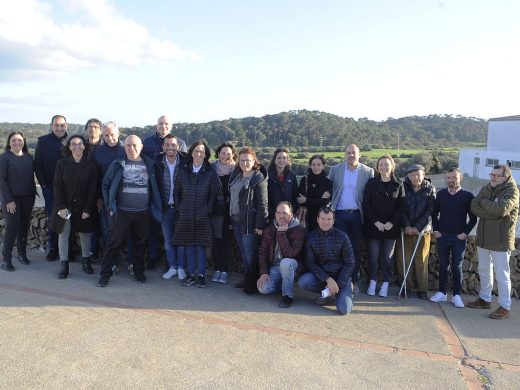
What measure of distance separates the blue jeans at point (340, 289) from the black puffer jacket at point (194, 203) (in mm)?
1310

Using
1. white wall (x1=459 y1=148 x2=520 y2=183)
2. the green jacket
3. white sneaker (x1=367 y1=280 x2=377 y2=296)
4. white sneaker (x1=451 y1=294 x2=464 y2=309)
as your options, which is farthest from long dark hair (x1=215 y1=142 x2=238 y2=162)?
white wall (x1=459 y1=148 x2=520 y2=183)

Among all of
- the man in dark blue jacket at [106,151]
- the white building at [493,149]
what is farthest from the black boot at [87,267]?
the white building at [493,149]

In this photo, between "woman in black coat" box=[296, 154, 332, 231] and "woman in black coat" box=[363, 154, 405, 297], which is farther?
"woman in black coat" box=[296, 154, 332, 231]

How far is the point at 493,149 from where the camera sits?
147ft

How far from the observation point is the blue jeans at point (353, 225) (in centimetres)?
570

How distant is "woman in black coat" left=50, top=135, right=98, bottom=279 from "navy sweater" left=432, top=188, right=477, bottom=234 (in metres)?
4.42

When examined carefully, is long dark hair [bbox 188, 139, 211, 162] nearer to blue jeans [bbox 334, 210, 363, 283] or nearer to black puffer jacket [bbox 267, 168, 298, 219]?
black puffer jacket [bbox 267, 168, 298, 219]

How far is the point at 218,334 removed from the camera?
4.26m

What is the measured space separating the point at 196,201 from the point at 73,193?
1586mm

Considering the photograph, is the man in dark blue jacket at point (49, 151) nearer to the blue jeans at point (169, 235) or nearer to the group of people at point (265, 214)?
the group of people at point (265, 214)

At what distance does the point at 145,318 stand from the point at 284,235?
181 cm

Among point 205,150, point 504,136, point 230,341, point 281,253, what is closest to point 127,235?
point 205,150

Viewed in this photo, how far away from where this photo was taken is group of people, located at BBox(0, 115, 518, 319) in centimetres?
519

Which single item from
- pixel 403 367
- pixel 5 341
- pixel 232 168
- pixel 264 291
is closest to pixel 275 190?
pixel 232 168
